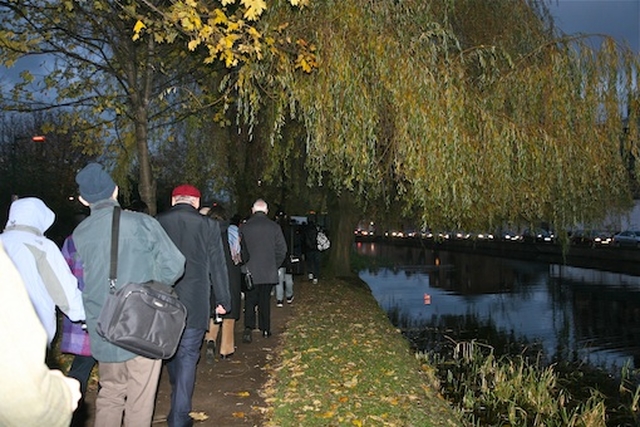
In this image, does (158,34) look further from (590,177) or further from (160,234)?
(590,177)

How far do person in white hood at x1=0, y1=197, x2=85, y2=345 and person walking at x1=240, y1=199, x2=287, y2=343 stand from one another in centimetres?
543

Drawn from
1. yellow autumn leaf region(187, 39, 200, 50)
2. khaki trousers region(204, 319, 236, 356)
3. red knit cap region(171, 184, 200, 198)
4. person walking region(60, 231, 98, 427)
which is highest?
yellow autumn leaf region(187, 39, 200, 50)

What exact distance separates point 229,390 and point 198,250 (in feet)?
7.04

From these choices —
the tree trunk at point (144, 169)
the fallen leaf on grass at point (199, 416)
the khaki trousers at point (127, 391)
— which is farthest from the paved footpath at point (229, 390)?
the tree trunk at point (144, 169)

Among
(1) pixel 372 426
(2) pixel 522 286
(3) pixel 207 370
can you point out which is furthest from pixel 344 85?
(2) pixel 522 286

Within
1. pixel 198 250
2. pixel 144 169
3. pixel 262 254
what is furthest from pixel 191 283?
pixel 144 169

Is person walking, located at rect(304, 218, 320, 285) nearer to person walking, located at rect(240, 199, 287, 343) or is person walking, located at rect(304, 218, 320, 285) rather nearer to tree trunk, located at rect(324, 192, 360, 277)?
tree trunk, located at rect(324, 192, 360, 277)

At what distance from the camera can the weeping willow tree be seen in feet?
33.1

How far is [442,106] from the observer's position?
1023 cm

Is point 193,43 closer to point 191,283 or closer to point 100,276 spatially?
point 191,283

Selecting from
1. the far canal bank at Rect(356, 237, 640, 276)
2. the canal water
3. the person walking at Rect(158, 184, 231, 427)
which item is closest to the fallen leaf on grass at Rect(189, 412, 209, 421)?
the person walking at Rect(158, 184, 231, 427)

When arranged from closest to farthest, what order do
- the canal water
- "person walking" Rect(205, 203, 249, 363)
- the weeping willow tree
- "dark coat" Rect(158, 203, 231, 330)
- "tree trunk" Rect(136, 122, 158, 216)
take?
"dark coat" Rect(158, 203, 231, 330), "person walking" Rect(205, 203, 249, 363), the weeping willow tree, "tree trunk" Rect(136, 122, 158, 216), the canal water

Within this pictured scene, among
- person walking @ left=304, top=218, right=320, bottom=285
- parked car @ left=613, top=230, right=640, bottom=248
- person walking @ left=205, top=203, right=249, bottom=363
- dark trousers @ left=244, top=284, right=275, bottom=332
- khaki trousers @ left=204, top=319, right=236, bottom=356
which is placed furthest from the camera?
parked car @ left=613, top=230, right=640, bottom=248

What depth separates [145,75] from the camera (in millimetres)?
12898
